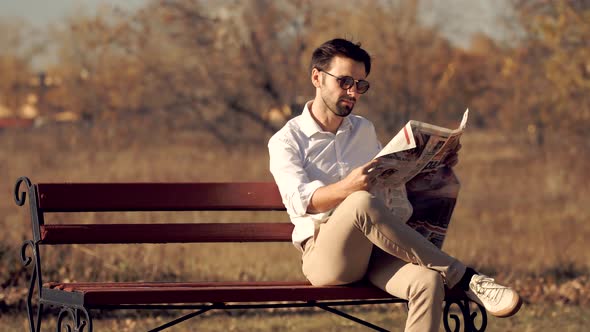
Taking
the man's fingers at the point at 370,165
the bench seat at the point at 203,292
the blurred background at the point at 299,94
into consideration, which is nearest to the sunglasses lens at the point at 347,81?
the man's fingers at the point at 370,165

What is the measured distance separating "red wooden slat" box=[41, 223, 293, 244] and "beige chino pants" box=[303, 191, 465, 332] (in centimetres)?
54

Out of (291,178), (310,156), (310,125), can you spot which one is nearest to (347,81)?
Result: (310,125)

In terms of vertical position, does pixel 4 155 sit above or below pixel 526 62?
below

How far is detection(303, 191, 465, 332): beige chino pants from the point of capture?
16.0 feet

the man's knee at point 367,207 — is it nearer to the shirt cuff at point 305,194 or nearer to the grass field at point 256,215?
the shirt cuff at point 305,194

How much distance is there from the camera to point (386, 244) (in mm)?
4957

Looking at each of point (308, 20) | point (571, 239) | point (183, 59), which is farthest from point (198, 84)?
point (571, 239)

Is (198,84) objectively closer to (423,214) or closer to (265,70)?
(265,70)

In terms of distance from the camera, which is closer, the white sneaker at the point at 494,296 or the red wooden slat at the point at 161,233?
the white sneaker at the point at 494,296

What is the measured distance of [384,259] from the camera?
5199 mm

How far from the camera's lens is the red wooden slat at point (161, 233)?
17.6 ft

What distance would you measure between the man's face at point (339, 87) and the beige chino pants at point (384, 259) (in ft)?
1.94

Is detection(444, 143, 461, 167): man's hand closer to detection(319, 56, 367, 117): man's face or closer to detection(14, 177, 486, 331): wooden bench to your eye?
detection(319, 56, 367, 117): man's face

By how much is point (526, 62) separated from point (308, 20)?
6.67m
